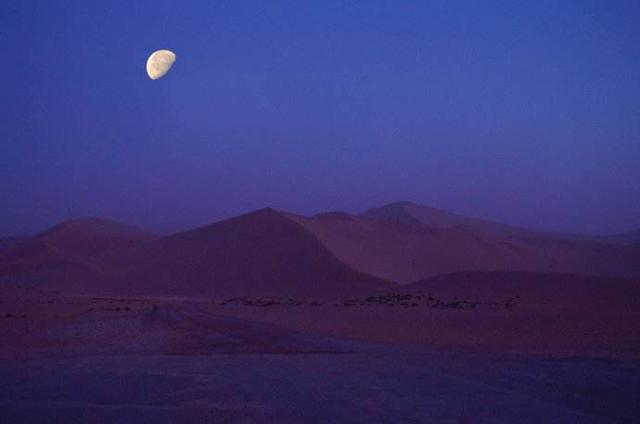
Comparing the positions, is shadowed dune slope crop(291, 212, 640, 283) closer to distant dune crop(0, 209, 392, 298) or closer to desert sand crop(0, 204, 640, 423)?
distant dune crop(0, 209, 392, 298)

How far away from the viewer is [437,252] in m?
56.5

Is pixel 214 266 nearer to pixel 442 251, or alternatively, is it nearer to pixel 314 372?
pixel 442 251

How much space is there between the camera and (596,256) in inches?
2771

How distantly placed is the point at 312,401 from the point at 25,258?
58419 mm

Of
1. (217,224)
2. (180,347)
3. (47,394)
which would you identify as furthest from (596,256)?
(47,394)

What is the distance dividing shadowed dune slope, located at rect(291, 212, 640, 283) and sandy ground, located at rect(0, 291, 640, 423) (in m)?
29.6

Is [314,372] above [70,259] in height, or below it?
below

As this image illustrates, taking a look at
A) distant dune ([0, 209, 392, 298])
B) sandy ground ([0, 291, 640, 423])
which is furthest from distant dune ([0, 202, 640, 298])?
sandy ground ([0, 291, 640, 423])

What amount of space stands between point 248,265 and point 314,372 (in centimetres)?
3353

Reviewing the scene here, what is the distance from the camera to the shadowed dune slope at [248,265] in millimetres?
36875

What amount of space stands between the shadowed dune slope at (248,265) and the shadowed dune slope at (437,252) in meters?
3.07

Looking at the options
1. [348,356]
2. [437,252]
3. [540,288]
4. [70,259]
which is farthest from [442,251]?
[348,356]

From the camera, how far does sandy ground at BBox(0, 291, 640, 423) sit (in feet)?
24.2

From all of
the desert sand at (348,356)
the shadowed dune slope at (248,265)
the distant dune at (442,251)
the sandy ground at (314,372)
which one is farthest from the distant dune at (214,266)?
the sandy ground at (314,372)
